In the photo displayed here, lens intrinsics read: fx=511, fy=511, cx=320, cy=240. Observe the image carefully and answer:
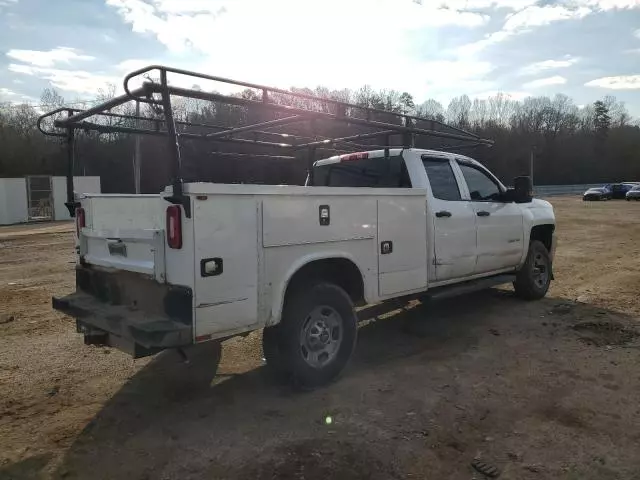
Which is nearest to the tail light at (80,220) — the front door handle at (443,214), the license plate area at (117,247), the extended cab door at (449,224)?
the license plate area at (117,247)

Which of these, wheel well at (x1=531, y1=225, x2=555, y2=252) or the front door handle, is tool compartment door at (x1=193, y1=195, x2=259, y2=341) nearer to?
the front door handle

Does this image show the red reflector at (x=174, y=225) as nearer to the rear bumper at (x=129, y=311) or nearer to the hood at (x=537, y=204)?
the rear bumper at (x=129, y=311)

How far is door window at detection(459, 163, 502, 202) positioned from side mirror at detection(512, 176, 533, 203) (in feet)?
0.71

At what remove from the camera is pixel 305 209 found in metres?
4.20

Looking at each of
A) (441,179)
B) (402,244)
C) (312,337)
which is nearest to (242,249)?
(312,337)

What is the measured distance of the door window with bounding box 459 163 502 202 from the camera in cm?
651

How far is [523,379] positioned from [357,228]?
204cm

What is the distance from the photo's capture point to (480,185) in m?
6.73

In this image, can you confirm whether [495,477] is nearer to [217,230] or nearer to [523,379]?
[523,379]

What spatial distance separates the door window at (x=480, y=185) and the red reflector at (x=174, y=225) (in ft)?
13.3

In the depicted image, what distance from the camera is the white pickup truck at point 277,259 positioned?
11.9 ft

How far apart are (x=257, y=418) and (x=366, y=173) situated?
3297mm

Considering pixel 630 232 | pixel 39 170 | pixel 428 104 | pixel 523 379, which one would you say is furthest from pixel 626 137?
pixel 523 379

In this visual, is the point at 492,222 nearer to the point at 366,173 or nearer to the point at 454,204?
the point at 454,204
